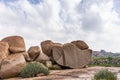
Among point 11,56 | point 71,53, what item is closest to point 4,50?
point 11,56

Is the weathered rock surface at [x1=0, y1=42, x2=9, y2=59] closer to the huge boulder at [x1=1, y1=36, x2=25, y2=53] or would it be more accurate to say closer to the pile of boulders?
the pile of boulders

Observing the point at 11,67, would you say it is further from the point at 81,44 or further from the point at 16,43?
the point at 81,44

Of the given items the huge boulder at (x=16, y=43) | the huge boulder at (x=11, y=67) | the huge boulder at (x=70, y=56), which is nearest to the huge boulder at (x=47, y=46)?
the huge boulder at (x=70, y=56)

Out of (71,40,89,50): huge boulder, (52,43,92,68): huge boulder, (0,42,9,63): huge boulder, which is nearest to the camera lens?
(0,42,9,63): huge boulder

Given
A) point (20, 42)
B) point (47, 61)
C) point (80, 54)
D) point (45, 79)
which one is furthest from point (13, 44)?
point (45, 79)

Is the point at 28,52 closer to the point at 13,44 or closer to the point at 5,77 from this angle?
the point at 13,44

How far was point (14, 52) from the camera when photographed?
24078 millimetres

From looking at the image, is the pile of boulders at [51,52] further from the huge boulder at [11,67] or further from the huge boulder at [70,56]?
the huge boulder at [11,67]

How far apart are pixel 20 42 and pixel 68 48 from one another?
4503 millimetres

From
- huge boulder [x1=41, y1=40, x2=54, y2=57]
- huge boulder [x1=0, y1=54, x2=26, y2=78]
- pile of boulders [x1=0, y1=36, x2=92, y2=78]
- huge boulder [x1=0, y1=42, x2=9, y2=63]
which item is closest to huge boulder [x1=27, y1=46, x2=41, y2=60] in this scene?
pile of boulders [x1=0, y1=36, x2=92, y2=78]

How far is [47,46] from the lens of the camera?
1081 inches

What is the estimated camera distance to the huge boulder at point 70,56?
2609 centimetres

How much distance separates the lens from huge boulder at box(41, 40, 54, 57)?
27.3 metres

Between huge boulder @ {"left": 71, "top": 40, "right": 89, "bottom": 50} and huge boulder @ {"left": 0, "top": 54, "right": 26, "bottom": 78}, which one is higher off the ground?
huge boulder @ {"left": 71, "top": 40, "right": 89, "bottom": 50}
